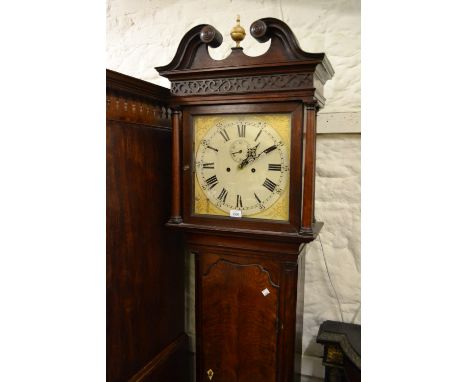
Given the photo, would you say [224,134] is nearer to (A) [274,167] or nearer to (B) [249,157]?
(B) [249,157]

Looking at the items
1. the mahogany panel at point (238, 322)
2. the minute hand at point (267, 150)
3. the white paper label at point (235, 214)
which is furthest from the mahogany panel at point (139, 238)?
the minute hand at point (267, 150)

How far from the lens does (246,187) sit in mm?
1449

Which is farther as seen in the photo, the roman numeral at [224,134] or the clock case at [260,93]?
the roman numeral at [224,134]

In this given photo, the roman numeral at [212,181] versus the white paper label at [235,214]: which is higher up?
the roman numeral at [212,181]

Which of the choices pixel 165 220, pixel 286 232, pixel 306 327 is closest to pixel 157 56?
pixel 165 220

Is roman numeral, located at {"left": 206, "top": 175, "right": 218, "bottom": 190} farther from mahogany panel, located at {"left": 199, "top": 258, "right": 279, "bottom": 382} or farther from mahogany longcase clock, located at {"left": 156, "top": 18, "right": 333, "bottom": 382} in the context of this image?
mahogany panel, located at {"left": 199, "top": 258, "right": 279, "bottom": 382}

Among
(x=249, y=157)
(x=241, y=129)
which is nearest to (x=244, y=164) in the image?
(x=249, y=157)

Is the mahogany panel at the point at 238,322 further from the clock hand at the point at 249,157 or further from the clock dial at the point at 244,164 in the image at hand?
the clock hand at the point at 249,157

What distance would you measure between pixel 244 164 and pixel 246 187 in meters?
0.09

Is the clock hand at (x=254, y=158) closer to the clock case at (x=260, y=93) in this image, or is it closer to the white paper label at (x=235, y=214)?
the clock case at (x=260, y=93)

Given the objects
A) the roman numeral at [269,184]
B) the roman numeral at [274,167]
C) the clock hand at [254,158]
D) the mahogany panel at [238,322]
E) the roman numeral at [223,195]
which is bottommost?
the mahogany panel at [238,322]

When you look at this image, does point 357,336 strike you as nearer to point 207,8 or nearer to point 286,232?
point 286,232

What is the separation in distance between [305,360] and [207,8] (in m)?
1.94

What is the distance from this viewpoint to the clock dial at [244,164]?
1399 mm
